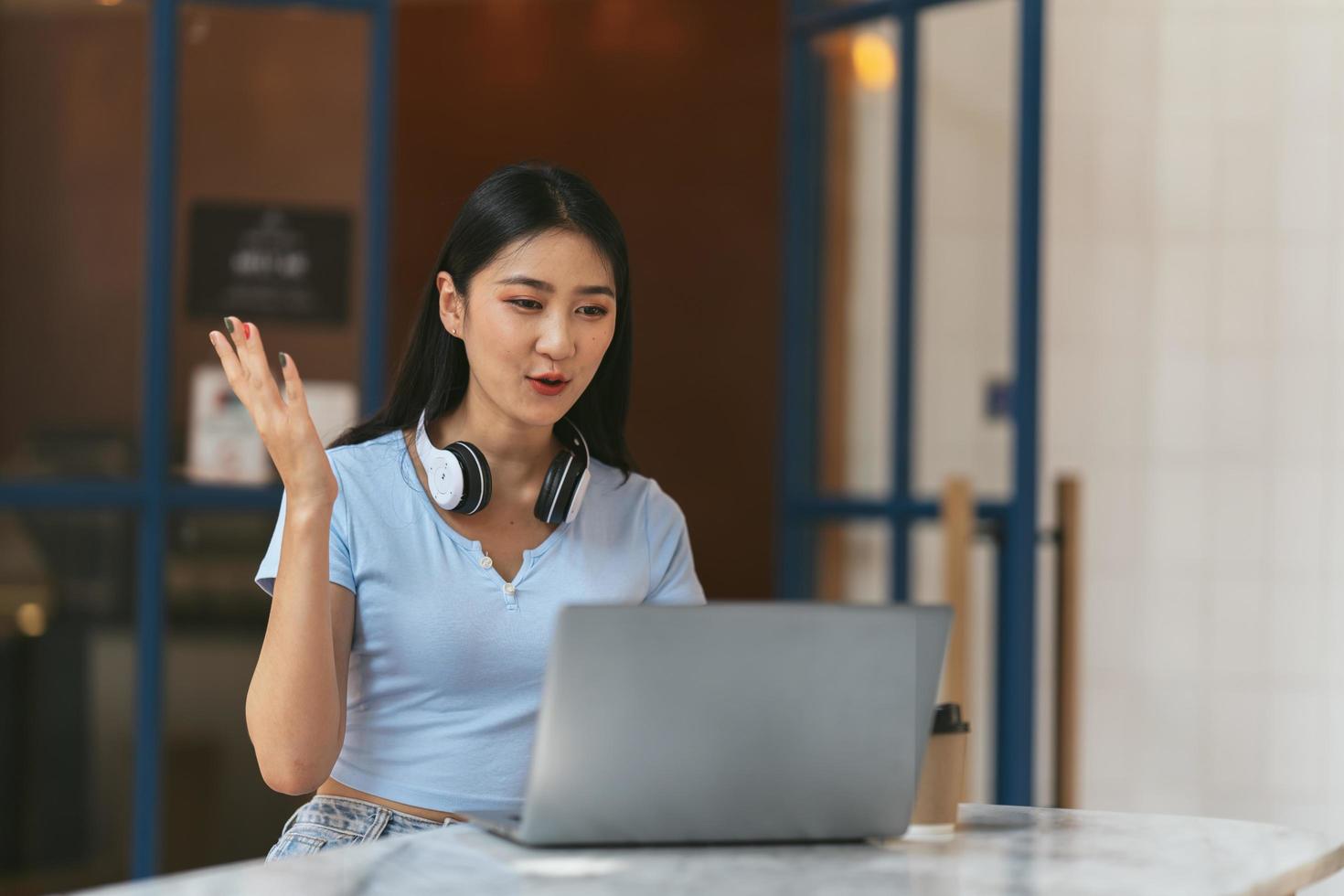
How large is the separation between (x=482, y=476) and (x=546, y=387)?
0.12 meters

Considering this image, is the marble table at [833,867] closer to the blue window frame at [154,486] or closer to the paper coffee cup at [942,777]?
the paper coffee cup at [942,777]

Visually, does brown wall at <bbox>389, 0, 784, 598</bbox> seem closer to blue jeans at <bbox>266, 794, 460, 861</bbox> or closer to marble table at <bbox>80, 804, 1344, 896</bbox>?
blue jeans at <bbox>266, 794, 460, 861</bbox>

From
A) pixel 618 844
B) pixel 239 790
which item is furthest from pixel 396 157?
pixel 618 844

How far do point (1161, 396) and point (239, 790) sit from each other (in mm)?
2352

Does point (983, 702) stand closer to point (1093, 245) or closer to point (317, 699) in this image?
point (1093, 245)

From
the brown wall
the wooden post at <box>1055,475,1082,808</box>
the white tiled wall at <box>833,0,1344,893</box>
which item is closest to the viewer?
the wooden post at <box>1055,475,1082,808</box>

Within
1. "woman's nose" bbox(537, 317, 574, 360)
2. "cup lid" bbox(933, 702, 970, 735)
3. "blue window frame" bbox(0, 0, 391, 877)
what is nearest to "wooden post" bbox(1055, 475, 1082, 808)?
"blue window frame" bbox(0, 0, 391, 877)

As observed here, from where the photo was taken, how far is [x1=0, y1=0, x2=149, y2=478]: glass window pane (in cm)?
302

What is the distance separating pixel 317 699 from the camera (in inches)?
63.1

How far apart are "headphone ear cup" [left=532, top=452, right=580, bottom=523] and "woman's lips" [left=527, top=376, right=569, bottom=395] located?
11 cm

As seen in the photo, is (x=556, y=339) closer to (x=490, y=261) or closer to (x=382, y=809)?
(x=490, y=261)

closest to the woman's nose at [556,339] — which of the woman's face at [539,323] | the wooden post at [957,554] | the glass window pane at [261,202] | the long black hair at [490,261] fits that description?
the woman's face at [539,323]

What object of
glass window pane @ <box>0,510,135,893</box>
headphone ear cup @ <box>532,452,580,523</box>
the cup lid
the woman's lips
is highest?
the woman's lips

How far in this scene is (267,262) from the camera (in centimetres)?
314
